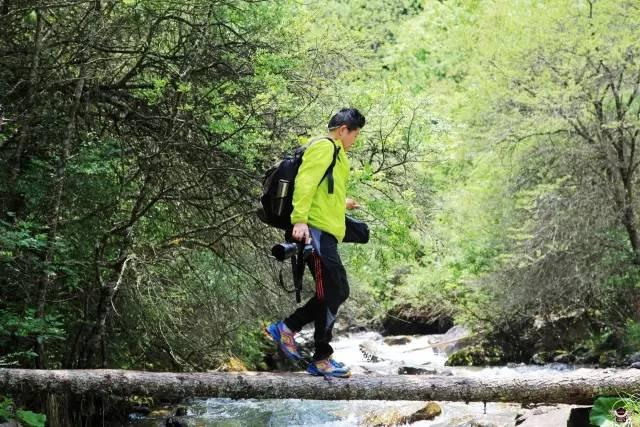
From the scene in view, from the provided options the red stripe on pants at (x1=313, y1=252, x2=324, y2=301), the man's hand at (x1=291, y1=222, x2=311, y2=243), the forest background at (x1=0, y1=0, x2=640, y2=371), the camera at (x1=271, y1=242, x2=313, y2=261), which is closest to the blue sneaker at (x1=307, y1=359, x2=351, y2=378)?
the red stripe on pants at (x1=313, y1=252, x2=324, y2=301)

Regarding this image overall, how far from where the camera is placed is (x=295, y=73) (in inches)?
362

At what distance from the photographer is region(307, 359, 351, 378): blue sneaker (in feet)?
20.8

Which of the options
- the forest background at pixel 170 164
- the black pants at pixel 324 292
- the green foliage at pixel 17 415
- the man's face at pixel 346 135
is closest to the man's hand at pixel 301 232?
the black pants at pixel 324 292

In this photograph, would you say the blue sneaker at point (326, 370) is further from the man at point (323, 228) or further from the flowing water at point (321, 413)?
the flowing water at point (321, 413)

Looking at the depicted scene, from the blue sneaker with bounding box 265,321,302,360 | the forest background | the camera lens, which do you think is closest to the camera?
the camera lens

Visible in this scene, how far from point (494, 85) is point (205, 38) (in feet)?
36.0

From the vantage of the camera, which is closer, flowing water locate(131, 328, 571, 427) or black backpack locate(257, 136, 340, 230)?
black backpack locate(257, 136, 340, 230)

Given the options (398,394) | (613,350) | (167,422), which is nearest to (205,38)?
(398,394)

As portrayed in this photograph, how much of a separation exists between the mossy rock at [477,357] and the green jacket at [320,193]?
1428 centimetres

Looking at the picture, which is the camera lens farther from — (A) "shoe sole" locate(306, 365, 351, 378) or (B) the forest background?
(B) the forest background

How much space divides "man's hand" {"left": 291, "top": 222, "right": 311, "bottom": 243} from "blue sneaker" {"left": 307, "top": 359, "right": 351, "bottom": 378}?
3.59 feet

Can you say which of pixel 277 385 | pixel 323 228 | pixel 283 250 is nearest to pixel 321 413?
pixel 277 385

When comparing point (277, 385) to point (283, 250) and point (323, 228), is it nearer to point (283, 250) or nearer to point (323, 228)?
point (283, 250)

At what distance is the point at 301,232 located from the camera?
5.80m
